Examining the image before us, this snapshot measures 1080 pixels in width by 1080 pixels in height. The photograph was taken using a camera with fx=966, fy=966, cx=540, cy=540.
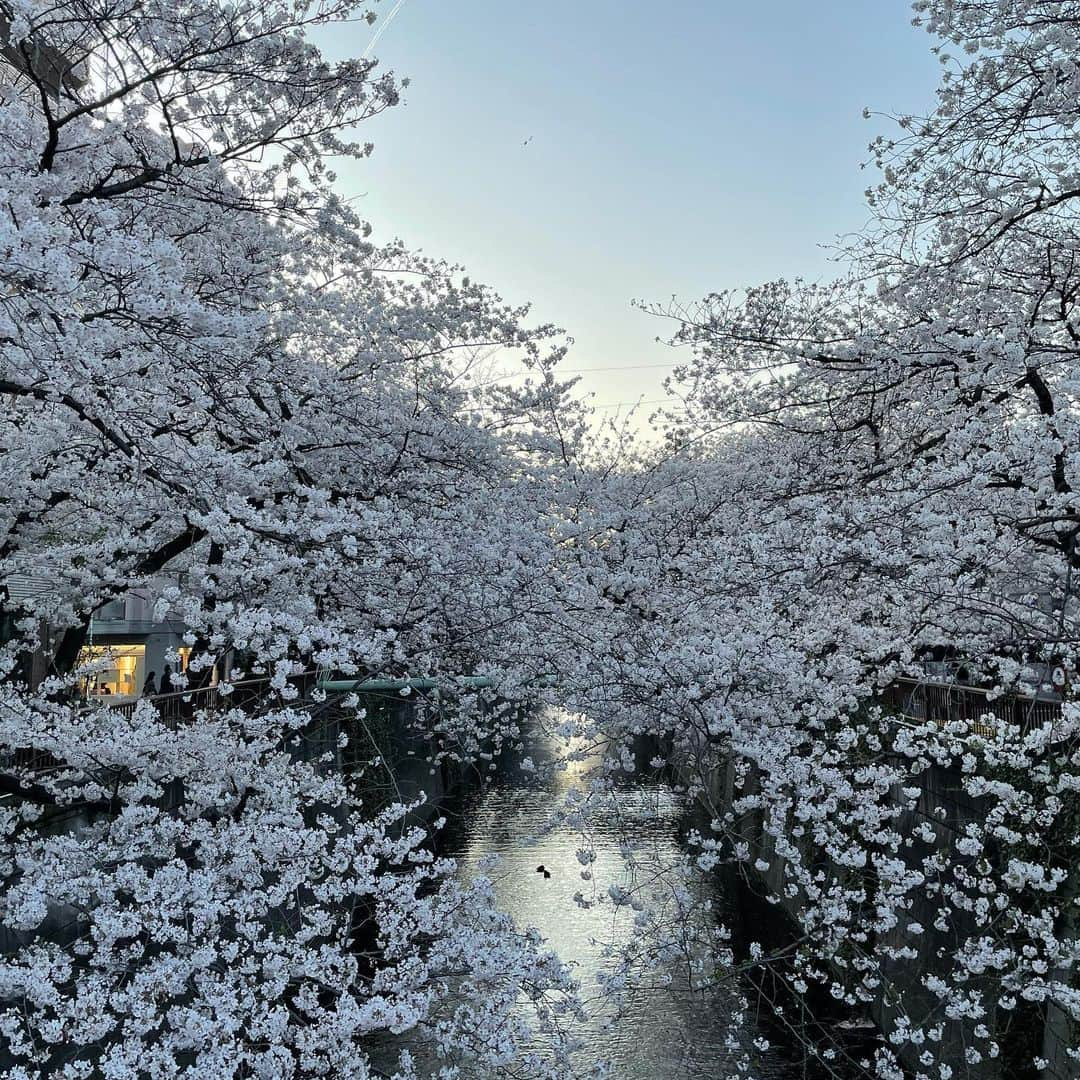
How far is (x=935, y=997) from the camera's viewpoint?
9.79m

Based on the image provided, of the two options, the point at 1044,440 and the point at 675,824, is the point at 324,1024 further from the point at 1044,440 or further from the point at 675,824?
the point at 675,824

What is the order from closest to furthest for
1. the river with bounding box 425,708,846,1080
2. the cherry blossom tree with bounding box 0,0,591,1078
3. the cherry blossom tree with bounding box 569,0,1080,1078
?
the cherry blossom tree with bounding box 0,0,591,1078 → the cherry blossom tree with bounding box 569,0,1080,1078 → the river with bounding box 425,708,846,1080

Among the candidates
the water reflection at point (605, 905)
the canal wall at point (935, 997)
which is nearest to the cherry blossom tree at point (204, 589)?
the water reflection at point (605, 905)

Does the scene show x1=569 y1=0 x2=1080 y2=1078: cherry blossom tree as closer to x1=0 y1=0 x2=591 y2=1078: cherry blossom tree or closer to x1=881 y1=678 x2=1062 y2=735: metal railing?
x1=881 y1=678 x2=1062 y2=735: metal railing

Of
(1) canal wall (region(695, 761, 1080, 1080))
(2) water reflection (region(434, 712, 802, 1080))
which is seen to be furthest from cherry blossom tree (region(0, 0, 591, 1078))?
(1) canal wall (region(695, 761, 1080, 1080))

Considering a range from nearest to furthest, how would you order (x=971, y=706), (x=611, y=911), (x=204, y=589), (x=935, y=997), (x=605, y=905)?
(x=204, y=589)
(x=935, y=997)
(x=971, y=706)
(x=605, y=905)
(x=611, y=911)

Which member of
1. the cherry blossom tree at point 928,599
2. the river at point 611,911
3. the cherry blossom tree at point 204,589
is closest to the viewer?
the cherry blossom tree at point 204,589

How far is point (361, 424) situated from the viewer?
11.6 m

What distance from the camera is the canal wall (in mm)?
8023

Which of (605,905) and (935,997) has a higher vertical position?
(935,997)

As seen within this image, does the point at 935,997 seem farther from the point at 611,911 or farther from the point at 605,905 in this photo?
the point at 611,911

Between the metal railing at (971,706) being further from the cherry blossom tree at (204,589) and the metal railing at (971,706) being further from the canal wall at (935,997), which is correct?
the cherry blossom tree at (204,589)

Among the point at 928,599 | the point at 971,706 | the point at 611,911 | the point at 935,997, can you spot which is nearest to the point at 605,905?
the point at 611,911

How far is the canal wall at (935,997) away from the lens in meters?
8.02
